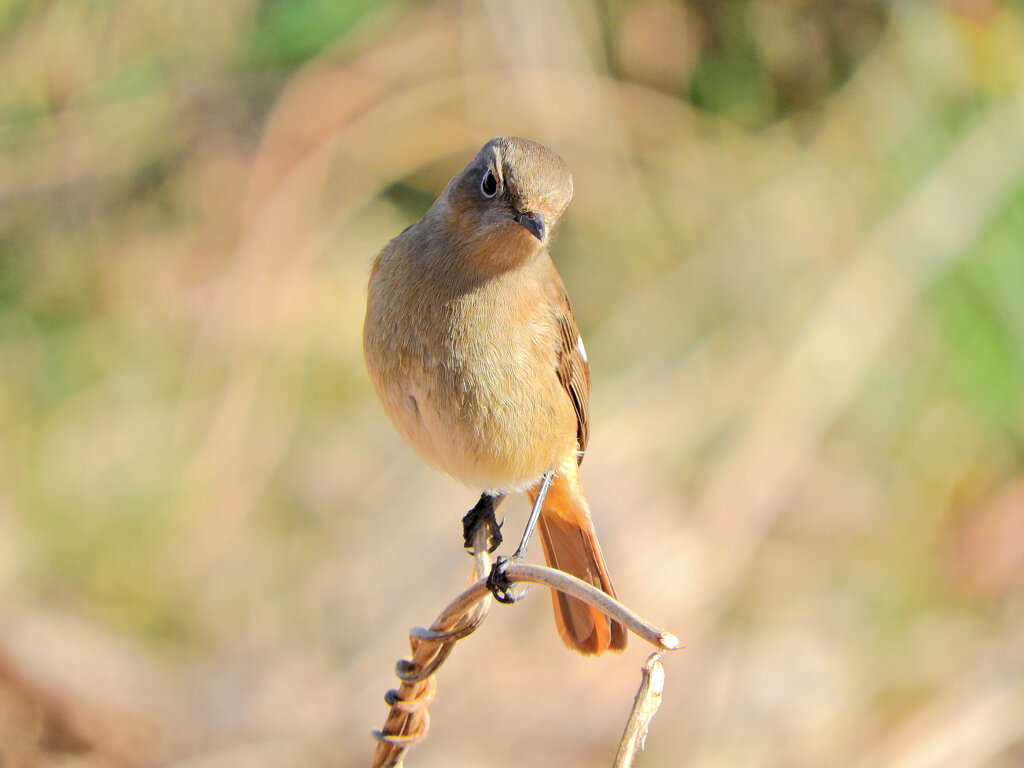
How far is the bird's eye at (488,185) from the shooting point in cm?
242

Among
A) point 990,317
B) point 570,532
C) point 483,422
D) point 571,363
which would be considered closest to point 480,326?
point 483,422

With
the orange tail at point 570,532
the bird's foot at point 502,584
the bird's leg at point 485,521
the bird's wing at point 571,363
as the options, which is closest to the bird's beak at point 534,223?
the bird's wing at point 571,363

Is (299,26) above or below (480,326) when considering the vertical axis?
above

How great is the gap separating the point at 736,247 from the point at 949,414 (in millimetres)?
1345

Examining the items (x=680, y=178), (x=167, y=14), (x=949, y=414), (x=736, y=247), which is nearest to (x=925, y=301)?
(x=949, y=414)

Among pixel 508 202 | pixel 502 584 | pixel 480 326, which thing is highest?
pixel 508 202

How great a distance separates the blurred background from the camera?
4.73 m

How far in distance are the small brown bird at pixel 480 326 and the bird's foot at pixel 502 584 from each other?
26cm

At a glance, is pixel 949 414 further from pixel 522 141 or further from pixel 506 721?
pixel 522 141

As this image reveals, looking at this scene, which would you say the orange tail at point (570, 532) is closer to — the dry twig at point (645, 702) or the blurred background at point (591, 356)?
the dry twig at point (645, 702)

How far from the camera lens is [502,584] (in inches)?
78.7

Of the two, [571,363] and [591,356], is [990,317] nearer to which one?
[591,356]

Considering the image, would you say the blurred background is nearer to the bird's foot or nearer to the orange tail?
the orange tail

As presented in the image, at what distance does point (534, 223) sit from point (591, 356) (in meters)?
3.00
